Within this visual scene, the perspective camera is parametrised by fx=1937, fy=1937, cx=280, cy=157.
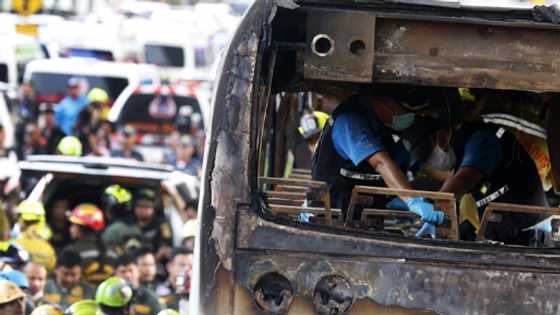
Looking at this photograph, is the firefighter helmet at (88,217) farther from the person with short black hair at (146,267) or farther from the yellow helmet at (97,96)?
the yellow helmet at (97,96)

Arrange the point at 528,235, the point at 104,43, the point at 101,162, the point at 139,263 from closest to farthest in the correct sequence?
the point at 528,235 → the point at 139,263 → the point at 101,162 → the point at 104,43

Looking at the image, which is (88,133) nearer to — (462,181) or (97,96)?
(97,96)

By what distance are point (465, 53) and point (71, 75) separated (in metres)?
22.4

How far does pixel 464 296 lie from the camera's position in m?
6.57

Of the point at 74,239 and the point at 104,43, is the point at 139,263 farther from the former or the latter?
the point at 104,43

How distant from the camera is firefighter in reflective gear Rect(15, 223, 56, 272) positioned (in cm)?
1553

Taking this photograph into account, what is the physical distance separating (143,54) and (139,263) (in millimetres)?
24124

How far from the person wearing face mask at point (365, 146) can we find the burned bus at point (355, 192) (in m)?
0.87

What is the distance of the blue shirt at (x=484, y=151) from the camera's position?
8.15 metres

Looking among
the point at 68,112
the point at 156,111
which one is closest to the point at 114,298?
the point at 68,112

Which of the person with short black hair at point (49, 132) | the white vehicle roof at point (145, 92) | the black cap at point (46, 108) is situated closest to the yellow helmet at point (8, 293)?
the person with short black hair at point (49, 132)

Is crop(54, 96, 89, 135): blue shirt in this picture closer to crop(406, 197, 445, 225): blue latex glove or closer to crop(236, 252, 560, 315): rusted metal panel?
crop(406, 197, 445, 225): blue latex glove

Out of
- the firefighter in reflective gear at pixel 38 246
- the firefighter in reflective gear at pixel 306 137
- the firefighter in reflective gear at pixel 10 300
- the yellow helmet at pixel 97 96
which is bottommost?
the firefighter in reflective gear at pixel 38 246

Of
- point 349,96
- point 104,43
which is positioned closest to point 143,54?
point 104,43
